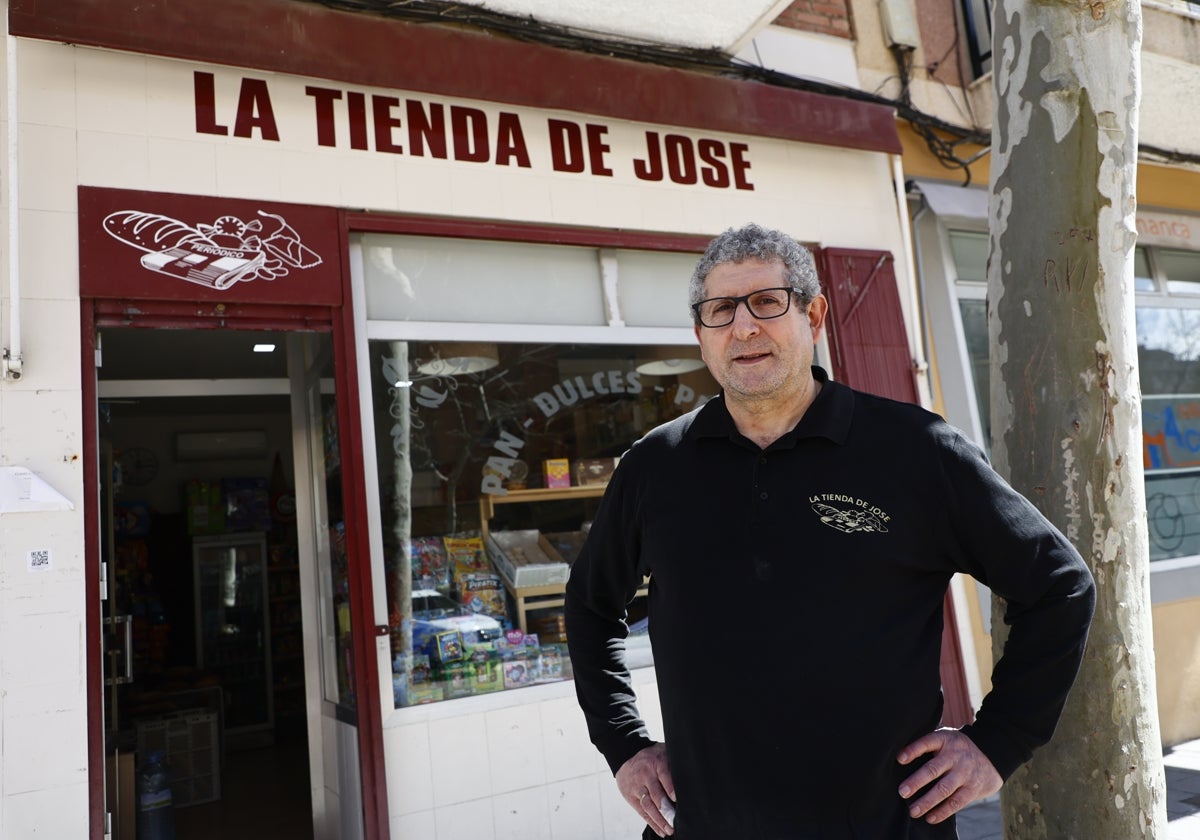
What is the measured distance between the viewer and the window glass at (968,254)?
23.5ft

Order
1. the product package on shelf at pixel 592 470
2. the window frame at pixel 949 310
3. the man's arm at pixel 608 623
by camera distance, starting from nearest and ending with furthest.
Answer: the man's arm at pixel 608 623 → the product package on shelf at pixel 592 470 → the window frame at pixel 949 310

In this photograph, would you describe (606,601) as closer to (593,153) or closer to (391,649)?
(391,649)

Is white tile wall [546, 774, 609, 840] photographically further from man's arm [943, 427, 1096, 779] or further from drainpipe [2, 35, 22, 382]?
man's arm [943, 427, 1096, 779]

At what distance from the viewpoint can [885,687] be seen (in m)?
1.92

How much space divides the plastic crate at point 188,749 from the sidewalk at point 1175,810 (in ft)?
17.0

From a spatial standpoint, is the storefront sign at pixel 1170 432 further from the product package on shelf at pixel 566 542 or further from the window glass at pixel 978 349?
the product package on shelf at pixel 566 542

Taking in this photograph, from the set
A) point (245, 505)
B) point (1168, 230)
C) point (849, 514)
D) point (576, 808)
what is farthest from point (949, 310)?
point (245, 505)

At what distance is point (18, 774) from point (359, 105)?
3.33 meters

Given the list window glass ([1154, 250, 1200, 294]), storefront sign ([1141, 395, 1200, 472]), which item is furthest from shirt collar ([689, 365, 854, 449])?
window glass ([1154, 250, 1200, 294])

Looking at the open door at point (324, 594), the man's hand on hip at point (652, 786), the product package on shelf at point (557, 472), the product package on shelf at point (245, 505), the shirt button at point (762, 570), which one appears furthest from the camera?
the product package on shelf at point (245, 505)

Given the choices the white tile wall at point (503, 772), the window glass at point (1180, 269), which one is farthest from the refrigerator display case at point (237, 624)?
the window glass at point (1180, 269)

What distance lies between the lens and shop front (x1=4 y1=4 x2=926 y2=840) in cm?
432

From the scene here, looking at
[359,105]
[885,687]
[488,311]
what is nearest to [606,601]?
[885,687]

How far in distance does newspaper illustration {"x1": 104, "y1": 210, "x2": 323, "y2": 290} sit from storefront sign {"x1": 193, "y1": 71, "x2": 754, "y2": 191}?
1.57 ft
